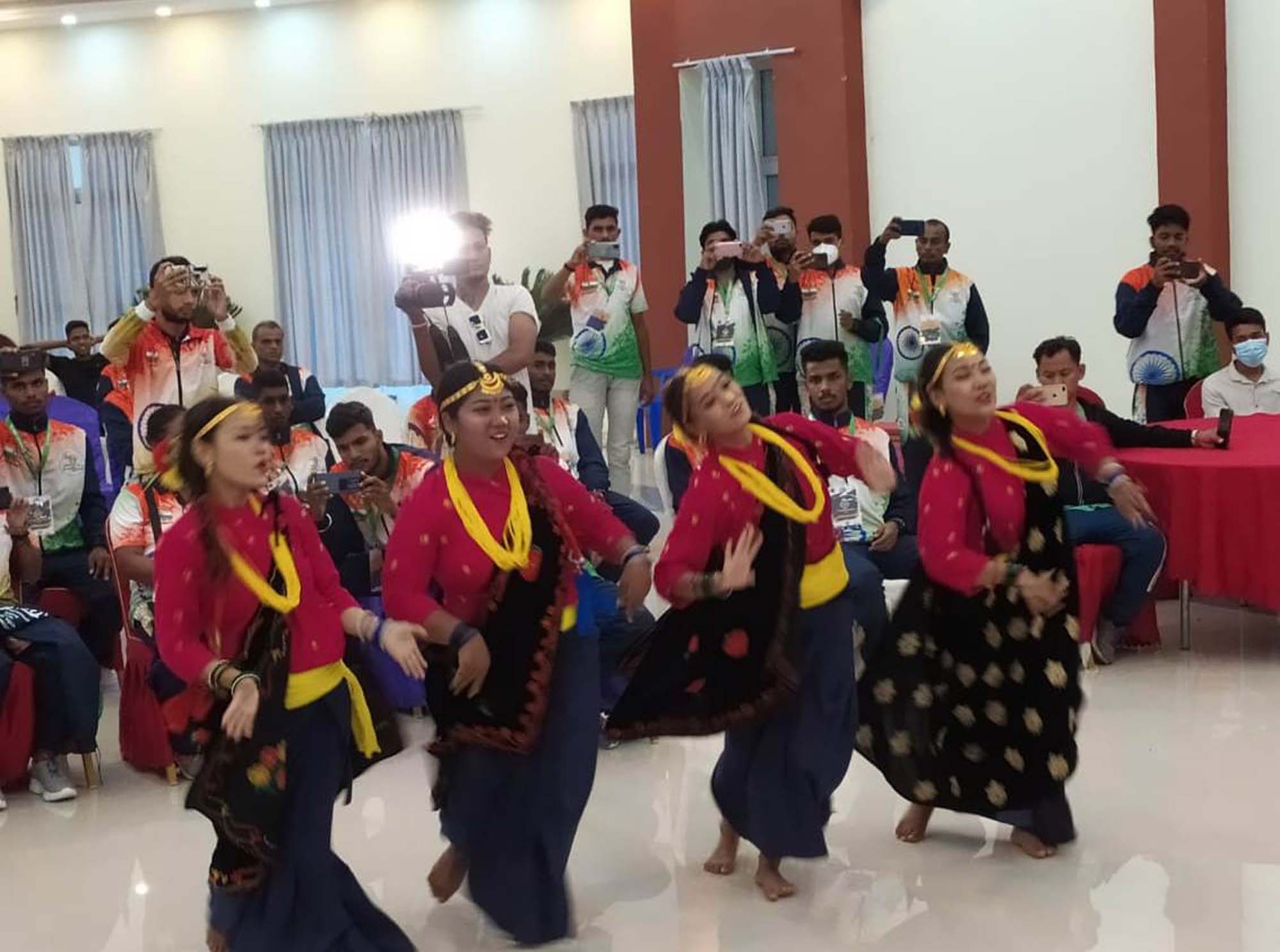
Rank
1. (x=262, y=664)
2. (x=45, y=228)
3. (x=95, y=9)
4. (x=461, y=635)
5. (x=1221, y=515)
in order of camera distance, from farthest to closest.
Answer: (x=45, y=228) < (x=95, y=9) < (x=1221, y=515) < (x=461, y=635) < (x=262, y=664)

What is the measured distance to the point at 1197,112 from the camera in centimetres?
839

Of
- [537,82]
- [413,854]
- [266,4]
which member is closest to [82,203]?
[266,4]

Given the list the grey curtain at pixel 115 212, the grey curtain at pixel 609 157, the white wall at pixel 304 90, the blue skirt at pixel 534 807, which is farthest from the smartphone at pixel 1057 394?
the grey curtain at pixel 115 212

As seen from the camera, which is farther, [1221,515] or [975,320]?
[975,320]

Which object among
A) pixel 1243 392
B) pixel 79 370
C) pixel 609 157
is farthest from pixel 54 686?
pixel 609 157

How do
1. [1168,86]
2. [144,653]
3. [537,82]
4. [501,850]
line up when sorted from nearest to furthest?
[501,850], [144,653], [1168,86], [537,82]

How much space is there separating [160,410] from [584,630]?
6.99 ft

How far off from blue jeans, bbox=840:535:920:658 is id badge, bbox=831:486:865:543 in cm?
3

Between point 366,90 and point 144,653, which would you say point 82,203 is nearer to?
point 366,90

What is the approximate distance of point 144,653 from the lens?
16.0 feet

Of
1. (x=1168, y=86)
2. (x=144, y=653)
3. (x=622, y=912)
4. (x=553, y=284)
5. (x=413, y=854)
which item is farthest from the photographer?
(x=1168, y=86)

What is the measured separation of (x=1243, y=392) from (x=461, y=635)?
4.35m

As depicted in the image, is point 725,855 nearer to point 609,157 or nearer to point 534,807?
point 534,807

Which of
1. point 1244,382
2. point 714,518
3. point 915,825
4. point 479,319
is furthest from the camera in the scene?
point 1244,382
